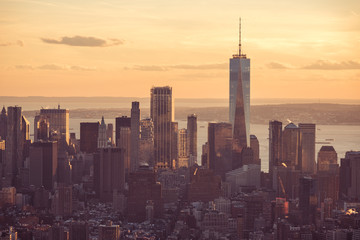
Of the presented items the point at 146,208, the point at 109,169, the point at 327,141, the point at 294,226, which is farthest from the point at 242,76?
the point at 294,226

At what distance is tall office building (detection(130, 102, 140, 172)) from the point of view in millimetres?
40206

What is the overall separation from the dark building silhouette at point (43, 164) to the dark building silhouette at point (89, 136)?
7.09 ft

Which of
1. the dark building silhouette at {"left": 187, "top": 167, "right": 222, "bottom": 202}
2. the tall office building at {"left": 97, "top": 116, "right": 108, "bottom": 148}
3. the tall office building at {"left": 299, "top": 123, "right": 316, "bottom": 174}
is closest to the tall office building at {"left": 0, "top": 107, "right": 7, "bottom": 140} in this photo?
the tall office building at {"left": 97, "top": 116, "right": 108, "bottom": 148}

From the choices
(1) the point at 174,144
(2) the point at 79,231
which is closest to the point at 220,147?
(1) the point at 174,144

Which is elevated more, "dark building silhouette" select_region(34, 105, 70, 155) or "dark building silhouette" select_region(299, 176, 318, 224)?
"dark building silhouette" select_region(34, 105, 70, 155)

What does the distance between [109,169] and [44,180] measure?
117 inches

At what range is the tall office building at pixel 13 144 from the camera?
37.2 meters

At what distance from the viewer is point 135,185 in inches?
1368

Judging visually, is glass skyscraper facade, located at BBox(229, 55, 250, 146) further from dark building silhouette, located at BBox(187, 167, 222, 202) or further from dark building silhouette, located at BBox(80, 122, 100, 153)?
dark building silhouette, located at BBox(187, 167, 222, 202)

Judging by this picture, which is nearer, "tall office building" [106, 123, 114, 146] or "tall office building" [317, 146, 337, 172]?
"tall office building" [317, 146, 337, 172]

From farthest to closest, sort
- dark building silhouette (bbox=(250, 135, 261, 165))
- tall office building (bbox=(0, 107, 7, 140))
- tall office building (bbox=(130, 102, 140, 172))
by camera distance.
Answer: dark building silhouette (bbox=(250, 135, 261, 165)) → tall office building (bbox=(0, 107, 7, 140)) → tall office building (bbox=(130, 102, 140, 172))

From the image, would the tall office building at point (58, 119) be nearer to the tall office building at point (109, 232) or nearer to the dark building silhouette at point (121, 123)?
the dark building silhouette at point (121, 123)

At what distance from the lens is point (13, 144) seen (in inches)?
1555

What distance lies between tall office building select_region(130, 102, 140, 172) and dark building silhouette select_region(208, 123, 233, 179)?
3.60m
